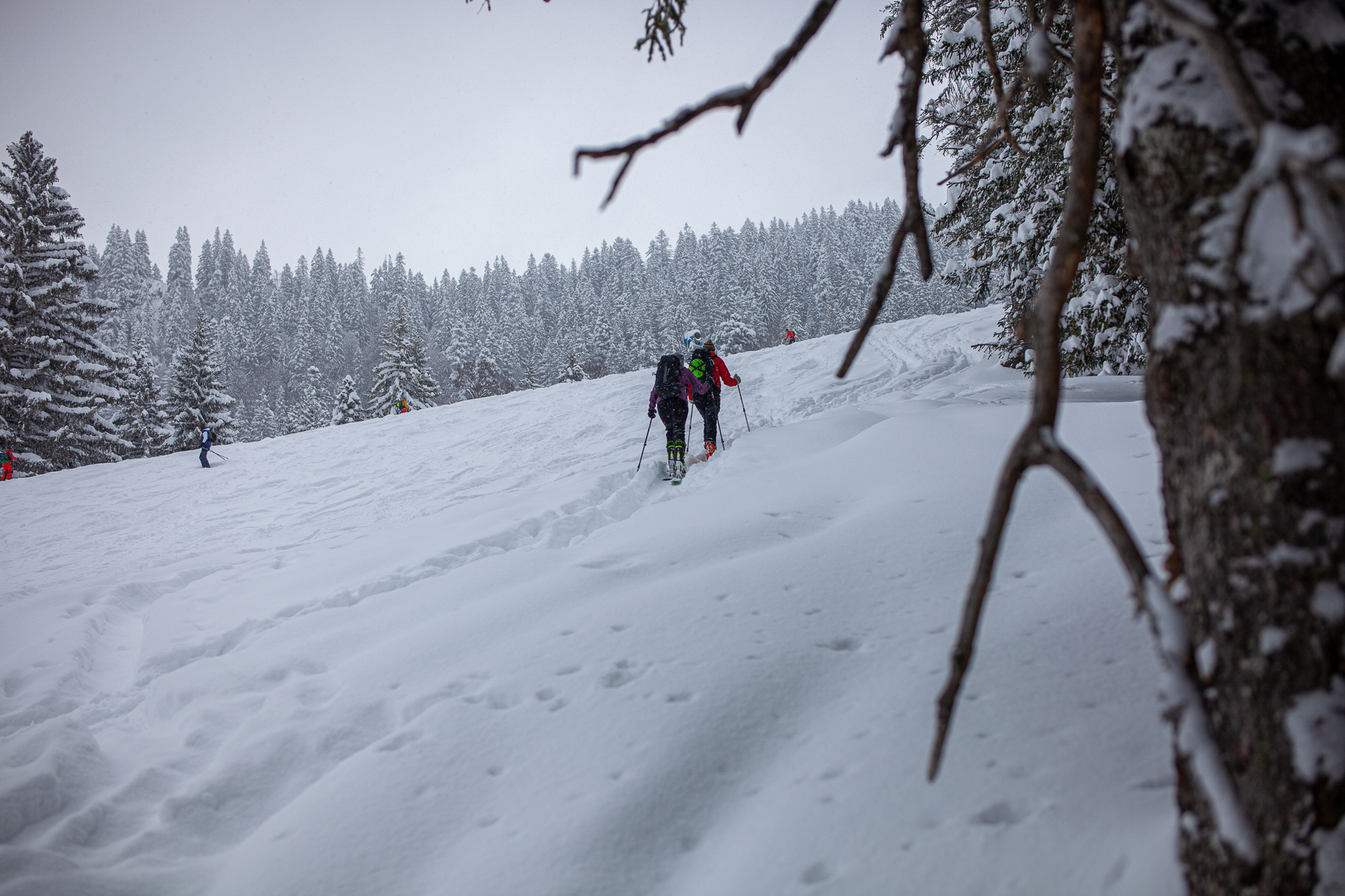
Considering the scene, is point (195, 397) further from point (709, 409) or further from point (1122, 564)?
point (1122, 564)

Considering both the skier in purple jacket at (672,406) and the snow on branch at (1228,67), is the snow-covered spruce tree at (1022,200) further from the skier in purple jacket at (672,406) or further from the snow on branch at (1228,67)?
the snow on branch at (1228,67)

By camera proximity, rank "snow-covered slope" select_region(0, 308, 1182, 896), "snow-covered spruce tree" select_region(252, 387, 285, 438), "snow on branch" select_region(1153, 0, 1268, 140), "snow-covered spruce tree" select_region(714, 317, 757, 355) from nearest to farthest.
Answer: "snow on branch" select_region(1153, 0, 1268, 140), "snow-covered slope" select_region(0, 308, 1182, 896), "snow-covered spruce tree" select_region(714, 317, 757, 355), "snow-covered spruce tree" select_region(252, 387, 285, 438)

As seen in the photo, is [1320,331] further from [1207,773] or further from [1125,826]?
[1125,826]

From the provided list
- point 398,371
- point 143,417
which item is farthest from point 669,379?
point 398,371

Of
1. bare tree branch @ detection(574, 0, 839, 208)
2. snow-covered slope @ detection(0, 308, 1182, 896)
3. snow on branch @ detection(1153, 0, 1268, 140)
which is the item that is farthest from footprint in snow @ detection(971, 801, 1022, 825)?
bare tree branch @ detection(574, 0, 839, 208)

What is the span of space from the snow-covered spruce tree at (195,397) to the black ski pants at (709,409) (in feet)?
95.9

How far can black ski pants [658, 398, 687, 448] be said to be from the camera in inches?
354

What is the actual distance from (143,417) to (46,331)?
8.99 meters

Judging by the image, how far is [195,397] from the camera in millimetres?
30344

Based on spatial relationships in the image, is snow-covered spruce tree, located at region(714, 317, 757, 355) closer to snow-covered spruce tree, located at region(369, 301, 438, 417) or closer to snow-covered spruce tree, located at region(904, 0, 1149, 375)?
snow-covered spruce tree, located at region(369, 301, 438, 417)

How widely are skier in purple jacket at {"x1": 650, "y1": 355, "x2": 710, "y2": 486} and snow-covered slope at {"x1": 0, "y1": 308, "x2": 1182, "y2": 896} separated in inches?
116

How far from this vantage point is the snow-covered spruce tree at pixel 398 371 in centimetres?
3700

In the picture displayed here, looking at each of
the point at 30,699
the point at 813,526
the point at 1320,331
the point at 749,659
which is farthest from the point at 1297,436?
the point at 30,699

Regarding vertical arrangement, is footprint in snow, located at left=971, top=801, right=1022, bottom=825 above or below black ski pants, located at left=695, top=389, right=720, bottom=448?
below
